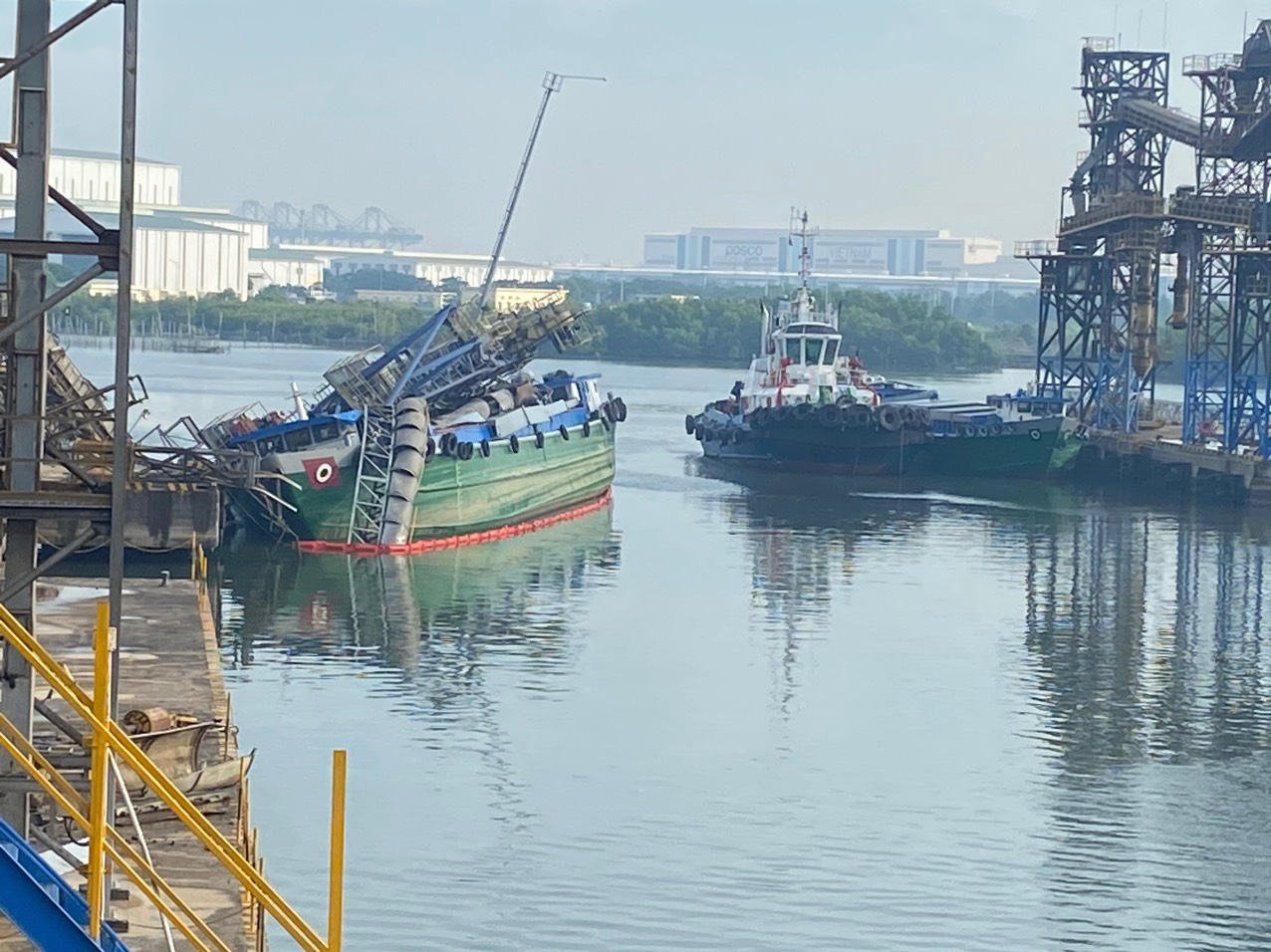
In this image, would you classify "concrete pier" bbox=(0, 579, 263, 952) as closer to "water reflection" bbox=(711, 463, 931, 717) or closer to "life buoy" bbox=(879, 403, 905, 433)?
"water reflection" bbox=(711, 463, 931, 717)

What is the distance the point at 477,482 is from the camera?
45.4 m

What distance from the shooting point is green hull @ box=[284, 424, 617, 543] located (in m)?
42.0

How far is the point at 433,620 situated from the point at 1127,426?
4144 centimetres

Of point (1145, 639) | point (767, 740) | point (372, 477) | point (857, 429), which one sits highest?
point (857, 429)

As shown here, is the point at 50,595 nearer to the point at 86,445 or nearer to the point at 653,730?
the point at 86,445

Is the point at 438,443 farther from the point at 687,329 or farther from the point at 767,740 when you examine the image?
the point at 687,329

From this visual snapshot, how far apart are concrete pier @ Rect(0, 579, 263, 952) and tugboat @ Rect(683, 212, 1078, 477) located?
37.3 metres

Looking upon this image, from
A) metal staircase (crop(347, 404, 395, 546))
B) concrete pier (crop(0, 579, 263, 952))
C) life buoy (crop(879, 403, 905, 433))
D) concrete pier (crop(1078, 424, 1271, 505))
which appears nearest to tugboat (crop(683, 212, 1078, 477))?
life buoy (crop(879, 403, 905, 433))

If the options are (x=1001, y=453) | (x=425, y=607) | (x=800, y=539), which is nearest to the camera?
(x=425, y=607)

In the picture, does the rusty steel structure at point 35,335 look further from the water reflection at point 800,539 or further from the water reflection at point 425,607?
the water reflection at point 800,539

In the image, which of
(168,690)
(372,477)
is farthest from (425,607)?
(168,690)

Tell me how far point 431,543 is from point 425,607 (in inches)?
285

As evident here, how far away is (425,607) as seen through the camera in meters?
36.7

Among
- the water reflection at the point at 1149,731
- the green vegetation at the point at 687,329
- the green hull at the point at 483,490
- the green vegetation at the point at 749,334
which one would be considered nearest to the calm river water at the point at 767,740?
the water reflection at the point at 1149,731
